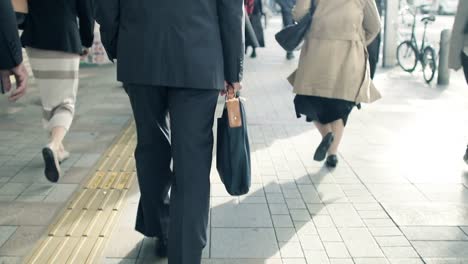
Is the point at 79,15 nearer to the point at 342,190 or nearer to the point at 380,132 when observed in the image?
the point at 342,190

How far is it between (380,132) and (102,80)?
5464mm

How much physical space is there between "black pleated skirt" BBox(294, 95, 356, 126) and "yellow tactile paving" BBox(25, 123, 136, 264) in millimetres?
1619

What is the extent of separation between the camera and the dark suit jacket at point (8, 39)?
7.01ft

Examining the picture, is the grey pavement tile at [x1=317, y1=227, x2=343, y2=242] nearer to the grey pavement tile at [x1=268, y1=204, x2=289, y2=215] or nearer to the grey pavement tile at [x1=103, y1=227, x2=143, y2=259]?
the grey pavement tile at [x1=268, y1=204, x2=289, y2=215]

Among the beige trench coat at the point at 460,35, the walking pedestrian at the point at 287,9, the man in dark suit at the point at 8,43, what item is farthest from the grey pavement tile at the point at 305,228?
the walking pedestrian at the point at 287,9

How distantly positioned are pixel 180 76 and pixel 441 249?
1.97 meters

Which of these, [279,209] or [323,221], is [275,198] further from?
[323,221]

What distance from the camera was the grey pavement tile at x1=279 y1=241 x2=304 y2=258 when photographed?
2.99 metres

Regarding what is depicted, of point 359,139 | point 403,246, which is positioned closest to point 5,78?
point 403,246

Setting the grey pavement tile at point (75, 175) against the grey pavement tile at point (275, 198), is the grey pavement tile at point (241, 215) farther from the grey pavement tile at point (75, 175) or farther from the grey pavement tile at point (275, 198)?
the grey pavement tile at point (75, 175)

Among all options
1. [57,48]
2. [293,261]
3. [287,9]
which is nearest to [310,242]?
[293,261]

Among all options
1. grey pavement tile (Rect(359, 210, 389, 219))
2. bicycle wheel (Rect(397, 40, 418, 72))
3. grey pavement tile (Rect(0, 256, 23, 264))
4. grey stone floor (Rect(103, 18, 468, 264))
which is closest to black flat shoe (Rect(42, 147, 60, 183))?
grey stone floor (Rect(103, 18, 468, 264))

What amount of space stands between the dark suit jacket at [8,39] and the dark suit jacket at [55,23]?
5.70 ft

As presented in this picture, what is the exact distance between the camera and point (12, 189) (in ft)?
12.8
